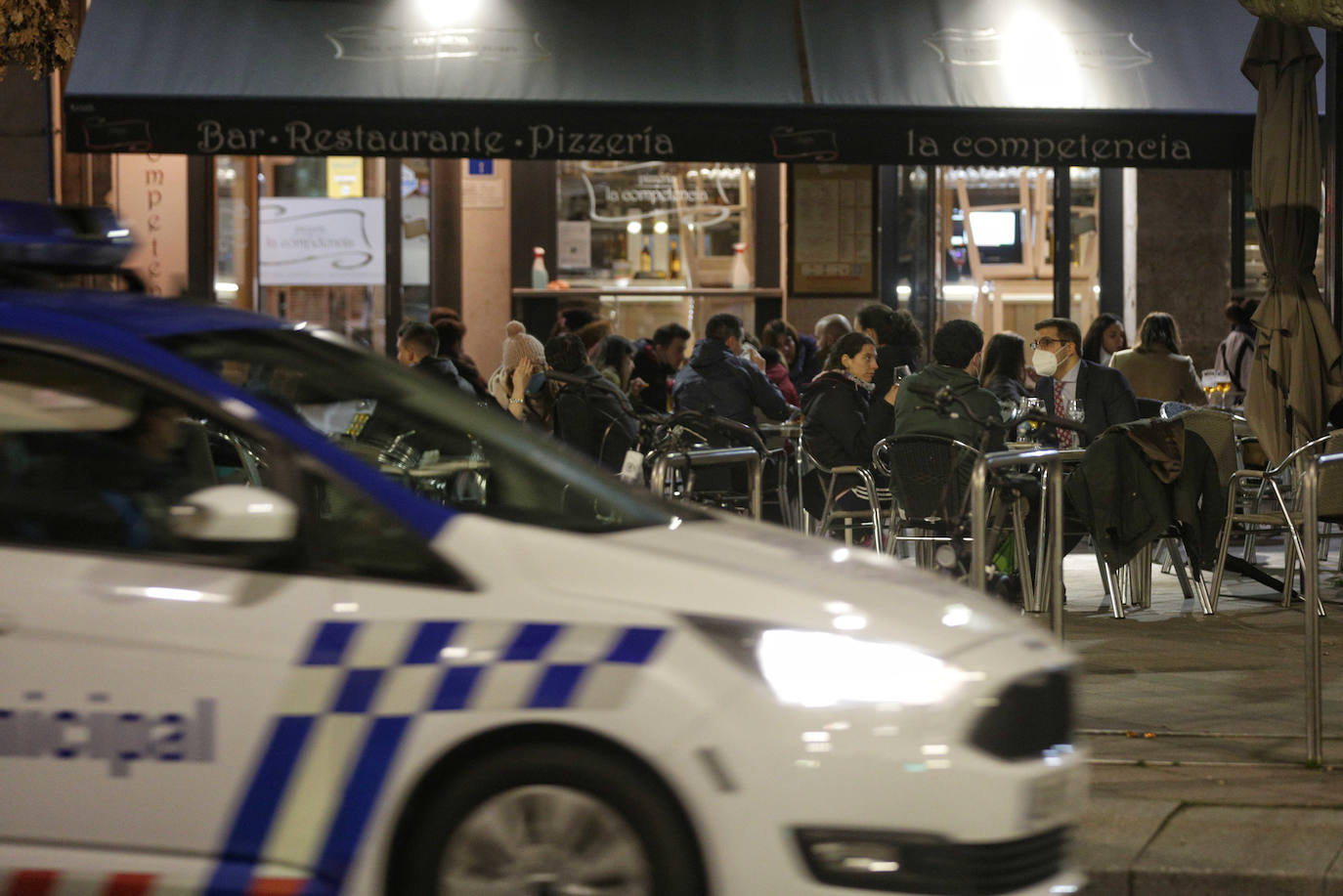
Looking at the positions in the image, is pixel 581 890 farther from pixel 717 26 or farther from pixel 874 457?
pixel 717 26

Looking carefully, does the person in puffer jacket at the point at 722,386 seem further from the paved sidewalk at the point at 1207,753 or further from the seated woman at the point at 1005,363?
the paved sidewalk at the point at 1207,753

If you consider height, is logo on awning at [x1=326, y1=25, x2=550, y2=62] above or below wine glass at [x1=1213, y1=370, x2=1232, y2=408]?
above

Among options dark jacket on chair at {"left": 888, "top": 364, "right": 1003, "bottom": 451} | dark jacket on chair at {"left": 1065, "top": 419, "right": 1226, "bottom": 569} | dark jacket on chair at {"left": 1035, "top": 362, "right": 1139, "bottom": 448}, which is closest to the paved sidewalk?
dark jacket on chair at {"left": 1065, "top": 419, "right": 1226, "bottom": 569}

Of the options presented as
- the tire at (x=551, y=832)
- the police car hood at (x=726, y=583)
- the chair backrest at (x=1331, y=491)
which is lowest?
the tire at (x=551, y=832)

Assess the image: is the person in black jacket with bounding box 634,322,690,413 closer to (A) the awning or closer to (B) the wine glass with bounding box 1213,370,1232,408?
(A) the awning

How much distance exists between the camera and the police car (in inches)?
146

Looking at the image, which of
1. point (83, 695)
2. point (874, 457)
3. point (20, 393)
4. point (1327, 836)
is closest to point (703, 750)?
point (83, 695)

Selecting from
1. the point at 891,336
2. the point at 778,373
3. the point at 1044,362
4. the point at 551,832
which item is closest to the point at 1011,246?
the point at 778,373

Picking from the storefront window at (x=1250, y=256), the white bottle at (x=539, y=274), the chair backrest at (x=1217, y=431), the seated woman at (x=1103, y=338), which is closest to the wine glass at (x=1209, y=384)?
the seated woman at (x=1103, y=338)

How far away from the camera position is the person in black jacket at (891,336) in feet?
38.1

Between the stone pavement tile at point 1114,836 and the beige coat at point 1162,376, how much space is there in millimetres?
7112

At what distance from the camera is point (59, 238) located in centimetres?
464

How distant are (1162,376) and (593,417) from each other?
13.9 ft

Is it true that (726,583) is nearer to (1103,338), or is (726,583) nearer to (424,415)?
(424,415)
